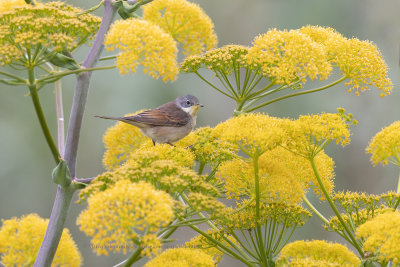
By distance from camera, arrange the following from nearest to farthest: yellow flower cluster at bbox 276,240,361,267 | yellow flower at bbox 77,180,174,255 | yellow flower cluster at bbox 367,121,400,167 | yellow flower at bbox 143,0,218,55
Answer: yellow flower at bbox 77,180,174,255 < yellow flower cluster at bbox 276,240,361,267 < yellow flower cluster at bbox 367,121,400,167 < yellow flower at bbox 143,0,218,55

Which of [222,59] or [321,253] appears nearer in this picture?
[321,253]

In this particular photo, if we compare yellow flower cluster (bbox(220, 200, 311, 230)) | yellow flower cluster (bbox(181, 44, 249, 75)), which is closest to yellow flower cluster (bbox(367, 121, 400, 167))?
yellow flower cluster (bbox(220, 200, 311, 230))

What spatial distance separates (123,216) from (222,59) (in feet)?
4.73

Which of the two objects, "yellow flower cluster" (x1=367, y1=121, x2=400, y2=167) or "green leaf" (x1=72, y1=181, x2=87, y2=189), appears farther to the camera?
"yellow flower cluster" (x1=367, y1=121, x2=400, y2=167)

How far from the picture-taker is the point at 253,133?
9.04ft

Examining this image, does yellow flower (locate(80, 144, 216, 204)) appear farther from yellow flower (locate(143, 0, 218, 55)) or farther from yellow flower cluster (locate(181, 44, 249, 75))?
yellow flower (locate(143, 0, 218, 55))

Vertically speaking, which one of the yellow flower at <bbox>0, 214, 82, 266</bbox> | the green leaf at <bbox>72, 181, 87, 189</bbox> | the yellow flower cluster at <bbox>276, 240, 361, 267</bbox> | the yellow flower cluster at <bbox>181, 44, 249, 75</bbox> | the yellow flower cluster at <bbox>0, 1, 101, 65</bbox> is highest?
the yellow flower cluster at <bbox>181, 44, 249, 75</bbox>

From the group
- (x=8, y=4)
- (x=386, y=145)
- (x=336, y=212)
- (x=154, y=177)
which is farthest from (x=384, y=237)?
(x=8, y=4)

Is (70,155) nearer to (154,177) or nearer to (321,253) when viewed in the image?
(154,177)

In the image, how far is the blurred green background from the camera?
682 centimetres

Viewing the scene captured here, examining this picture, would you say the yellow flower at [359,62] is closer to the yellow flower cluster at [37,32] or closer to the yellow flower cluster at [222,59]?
the yellow flower cluster at [222,59]

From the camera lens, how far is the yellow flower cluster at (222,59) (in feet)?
11.0

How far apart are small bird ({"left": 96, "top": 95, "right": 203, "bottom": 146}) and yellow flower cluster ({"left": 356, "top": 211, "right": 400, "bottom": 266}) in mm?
1701

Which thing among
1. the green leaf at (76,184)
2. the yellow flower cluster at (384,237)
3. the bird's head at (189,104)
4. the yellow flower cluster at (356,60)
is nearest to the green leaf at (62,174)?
the green leaf at (76,184)
